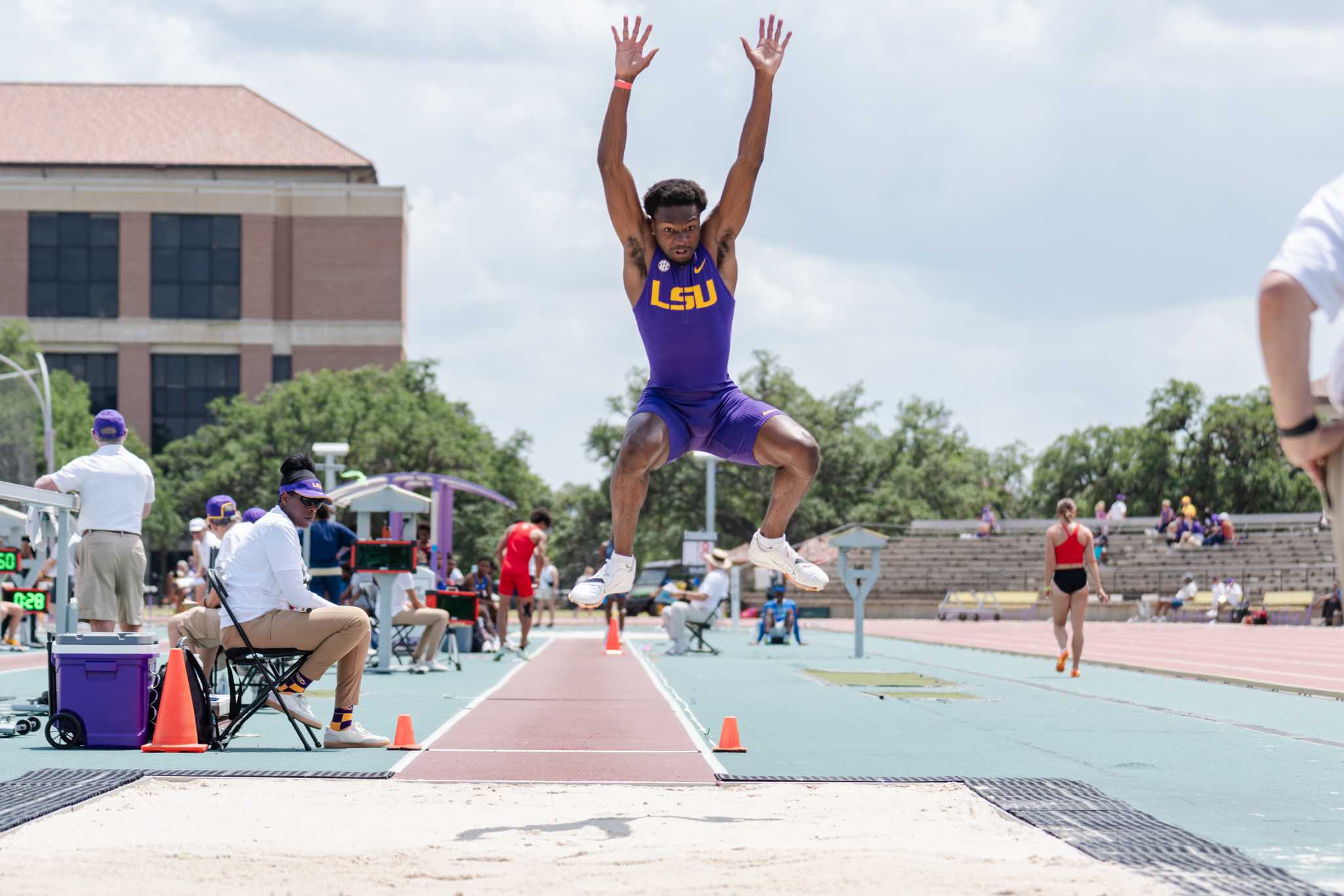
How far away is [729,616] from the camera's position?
51.0 meters

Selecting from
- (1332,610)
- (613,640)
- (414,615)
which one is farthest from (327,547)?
(1332,610)

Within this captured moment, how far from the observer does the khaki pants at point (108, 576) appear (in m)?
Answer: 10.7

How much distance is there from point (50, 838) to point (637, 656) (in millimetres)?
16998

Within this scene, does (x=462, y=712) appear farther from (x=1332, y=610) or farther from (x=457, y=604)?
(x=1332, y=610)

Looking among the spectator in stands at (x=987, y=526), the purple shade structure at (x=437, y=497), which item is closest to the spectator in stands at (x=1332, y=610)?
the spectator in stands at (x=987, y=526)

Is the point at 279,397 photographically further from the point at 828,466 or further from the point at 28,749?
the point at 28,749

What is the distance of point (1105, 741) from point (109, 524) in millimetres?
7014

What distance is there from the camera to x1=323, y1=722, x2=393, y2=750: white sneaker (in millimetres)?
9570

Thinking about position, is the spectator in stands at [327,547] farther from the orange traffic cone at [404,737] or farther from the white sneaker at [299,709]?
the orange traffic cone at [404,737]

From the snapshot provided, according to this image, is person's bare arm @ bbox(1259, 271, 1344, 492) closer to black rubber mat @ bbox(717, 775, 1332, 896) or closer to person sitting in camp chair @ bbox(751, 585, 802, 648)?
black rubber mat @ bbox(717, 775, 1332, 896)

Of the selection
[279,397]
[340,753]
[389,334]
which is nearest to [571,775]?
[340,753]

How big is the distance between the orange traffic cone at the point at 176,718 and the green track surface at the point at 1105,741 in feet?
10.8

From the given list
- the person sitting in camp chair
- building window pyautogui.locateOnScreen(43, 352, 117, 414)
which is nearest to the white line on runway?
the person sitting in camp chair

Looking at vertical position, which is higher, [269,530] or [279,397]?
[279,397]
